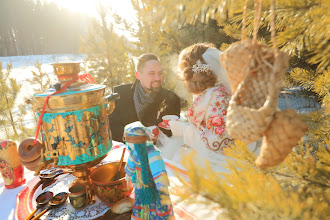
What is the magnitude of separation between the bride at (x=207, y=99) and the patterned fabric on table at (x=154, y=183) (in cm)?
53

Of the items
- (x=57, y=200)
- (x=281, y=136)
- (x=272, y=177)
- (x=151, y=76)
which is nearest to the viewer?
(x=281, y=136)

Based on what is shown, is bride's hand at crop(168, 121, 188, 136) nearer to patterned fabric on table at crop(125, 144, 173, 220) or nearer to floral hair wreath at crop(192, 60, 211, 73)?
floral hair wreath at crop(192, 60, 211, 73)

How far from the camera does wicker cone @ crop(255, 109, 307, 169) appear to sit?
305 millimetres

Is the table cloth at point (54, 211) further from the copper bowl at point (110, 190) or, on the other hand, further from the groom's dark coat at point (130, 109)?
the groom's dark coat at point (130, 109)

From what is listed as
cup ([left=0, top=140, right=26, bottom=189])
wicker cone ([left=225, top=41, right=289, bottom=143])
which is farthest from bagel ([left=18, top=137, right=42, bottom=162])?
wicker cone ([left=225, top=41, right=289, bottom=143])

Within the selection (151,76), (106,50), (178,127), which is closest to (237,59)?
(178,127)

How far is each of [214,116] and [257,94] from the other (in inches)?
40.3

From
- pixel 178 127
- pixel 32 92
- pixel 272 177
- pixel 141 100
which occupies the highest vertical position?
pixel 272 177

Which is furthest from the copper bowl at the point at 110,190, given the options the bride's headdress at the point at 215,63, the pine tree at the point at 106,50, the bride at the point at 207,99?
the pine tree at the point at 106,50

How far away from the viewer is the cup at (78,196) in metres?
0.88

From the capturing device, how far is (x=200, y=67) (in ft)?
4.50

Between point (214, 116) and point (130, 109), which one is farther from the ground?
point (214, 116)

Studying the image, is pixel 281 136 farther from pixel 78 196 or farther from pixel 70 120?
pixel 78 196

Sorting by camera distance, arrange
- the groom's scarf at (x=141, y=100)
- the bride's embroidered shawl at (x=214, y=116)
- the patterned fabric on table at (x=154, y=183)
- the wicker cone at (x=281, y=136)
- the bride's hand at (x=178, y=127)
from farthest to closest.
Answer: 1. the groom's scarf at (x=141, y=100)
2. the bride's hand at (x=178, y=127)
3. the bride's embroidered shawl at (x=214, y=116)
4. the patterned fabric on table at (x=154, y=183)
5. the wicker cone at (x=281, y=136)
